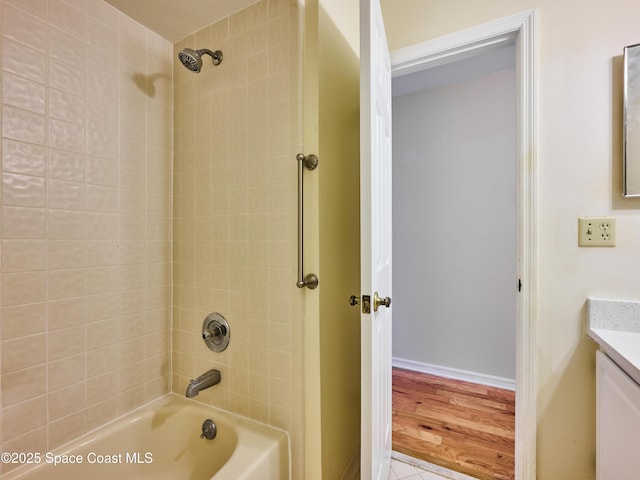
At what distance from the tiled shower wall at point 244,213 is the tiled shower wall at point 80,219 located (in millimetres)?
115

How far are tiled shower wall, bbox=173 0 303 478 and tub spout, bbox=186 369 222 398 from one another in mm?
40

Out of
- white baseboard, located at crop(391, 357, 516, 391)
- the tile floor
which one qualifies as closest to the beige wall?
the tile floor

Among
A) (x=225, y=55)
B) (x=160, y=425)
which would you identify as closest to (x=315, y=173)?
(x=225, y=55)

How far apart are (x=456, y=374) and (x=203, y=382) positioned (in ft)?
6.83

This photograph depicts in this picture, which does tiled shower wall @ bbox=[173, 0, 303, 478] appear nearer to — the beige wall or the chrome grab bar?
the chrome grab bar

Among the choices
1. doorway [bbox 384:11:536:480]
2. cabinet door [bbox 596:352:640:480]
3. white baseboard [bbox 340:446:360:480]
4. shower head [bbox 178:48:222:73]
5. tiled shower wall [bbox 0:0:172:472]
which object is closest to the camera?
cabinet door [bbox 596:352:640:480]

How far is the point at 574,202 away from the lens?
1175 mm

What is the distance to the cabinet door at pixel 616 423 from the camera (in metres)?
0.84

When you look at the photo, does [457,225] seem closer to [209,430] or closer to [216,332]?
[216,332]

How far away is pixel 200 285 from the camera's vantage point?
136 cm

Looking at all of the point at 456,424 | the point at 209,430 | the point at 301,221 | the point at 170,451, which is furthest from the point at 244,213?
the point at 456,424

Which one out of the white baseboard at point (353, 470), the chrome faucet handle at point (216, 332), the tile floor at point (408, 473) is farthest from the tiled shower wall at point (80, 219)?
the tile floor at point (408, 473)

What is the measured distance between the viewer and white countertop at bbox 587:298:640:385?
1.00 meters

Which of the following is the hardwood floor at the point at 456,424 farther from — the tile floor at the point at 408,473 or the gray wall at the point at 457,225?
the gray wall at the point at 457,225
